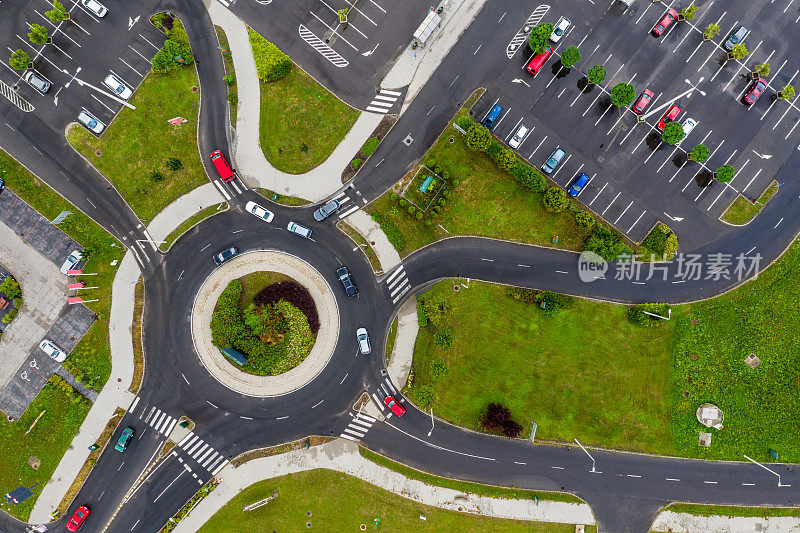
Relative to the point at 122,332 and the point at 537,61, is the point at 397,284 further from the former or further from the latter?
the point at 122,332

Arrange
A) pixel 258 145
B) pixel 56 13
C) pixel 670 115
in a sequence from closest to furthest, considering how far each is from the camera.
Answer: pixel 56 13 < pixel 670 115 < pixel 258 145

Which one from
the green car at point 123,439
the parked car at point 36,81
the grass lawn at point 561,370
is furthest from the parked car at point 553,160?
the parked car at point 36,81

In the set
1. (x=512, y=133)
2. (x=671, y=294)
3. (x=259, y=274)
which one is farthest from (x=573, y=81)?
(x=259, y=274)

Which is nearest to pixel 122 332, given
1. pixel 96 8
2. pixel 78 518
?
pixel 78 518

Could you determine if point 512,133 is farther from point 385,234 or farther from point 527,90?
point 385,234

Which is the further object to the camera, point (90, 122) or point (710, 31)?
point (90, 122)

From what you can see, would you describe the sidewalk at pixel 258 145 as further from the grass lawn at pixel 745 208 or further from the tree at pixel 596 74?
the grass lawn at pixel 745 208
